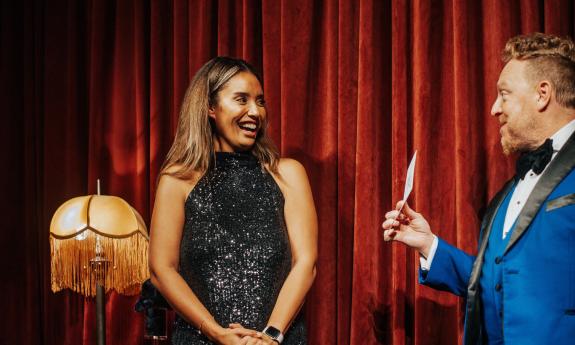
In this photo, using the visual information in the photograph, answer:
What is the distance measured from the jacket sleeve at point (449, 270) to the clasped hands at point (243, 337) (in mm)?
580

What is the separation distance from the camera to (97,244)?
2758 mm

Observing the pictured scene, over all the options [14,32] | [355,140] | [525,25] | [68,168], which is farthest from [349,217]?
[14,32]

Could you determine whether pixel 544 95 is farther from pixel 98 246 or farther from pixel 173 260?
pixel 98 246

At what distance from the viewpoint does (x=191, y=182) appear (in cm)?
225

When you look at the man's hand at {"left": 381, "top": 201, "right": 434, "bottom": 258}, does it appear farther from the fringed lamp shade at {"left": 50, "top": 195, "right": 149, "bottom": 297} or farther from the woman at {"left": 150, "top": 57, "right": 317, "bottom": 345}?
the fringed lamp shade at {"left": 50, "top": 195, "right": 149, "bottom": 297}

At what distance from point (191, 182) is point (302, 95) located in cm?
80

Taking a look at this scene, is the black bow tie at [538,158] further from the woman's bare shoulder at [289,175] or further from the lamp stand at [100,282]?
the lamp stand at [100,282]

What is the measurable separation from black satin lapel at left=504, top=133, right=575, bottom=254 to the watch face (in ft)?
2.33

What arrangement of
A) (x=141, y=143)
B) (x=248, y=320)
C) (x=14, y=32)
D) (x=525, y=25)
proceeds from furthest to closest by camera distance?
1. (x=14, y=32)
2. (x=141, y=143)
3. (x=525, y=25)
4. (x=248, y=320)

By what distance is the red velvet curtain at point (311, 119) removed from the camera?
2.60m

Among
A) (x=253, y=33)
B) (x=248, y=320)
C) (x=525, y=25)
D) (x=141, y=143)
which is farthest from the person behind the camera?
(x=141, y=143)

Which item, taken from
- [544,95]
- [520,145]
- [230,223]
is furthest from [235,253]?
[544,95]

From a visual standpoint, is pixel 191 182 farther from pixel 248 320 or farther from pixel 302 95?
pixel 302 95

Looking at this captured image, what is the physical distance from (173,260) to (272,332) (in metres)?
0.40
